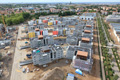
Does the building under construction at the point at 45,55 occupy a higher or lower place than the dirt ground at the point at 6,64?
higher

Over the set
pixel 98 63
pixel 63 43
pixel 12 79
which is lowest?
pixel 12 79

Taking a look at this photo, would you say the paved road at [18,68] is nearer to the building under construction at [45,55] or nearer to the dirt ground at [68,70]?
the dirt ground at [68,70]

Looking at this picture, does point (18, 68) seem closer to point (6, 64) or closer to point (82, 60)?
point (6, 64)

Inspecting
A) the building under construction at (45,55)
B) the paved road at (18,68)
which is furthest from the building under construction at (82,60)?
the paved road at (18,68)

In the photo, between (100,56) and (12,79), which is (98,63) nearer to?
(100,56)

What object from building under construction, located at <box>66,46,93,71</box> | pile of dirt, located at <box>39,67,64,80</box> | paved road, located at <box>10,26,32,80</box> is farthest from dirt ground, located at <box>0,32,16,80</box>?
building under construction, located at <box>66,46,93,71</box>

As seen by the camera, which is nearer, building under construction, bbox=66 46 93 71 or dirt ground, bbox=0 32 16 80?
dirt ground, bbox=0 32 16 80

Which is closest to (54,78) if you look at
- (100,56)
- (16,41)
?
(100,56)

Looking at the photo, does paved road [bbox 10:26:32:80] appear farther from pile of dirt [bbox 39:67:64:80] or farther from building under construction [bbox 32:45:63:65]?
pile of dirt [bbox 39:67:64:80]

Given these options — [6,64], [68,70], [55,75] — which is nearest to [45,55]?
[55,75]

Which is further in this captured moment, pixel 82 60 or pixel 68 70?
pixel 68 70

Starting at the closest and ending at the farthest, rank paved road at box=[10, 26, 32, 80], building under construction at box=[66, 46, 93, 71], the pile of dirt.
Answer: the pile of dirt, paved road at box=[10, 26, 32, 80], building under construction at box=[66, 46, 93, 71]
